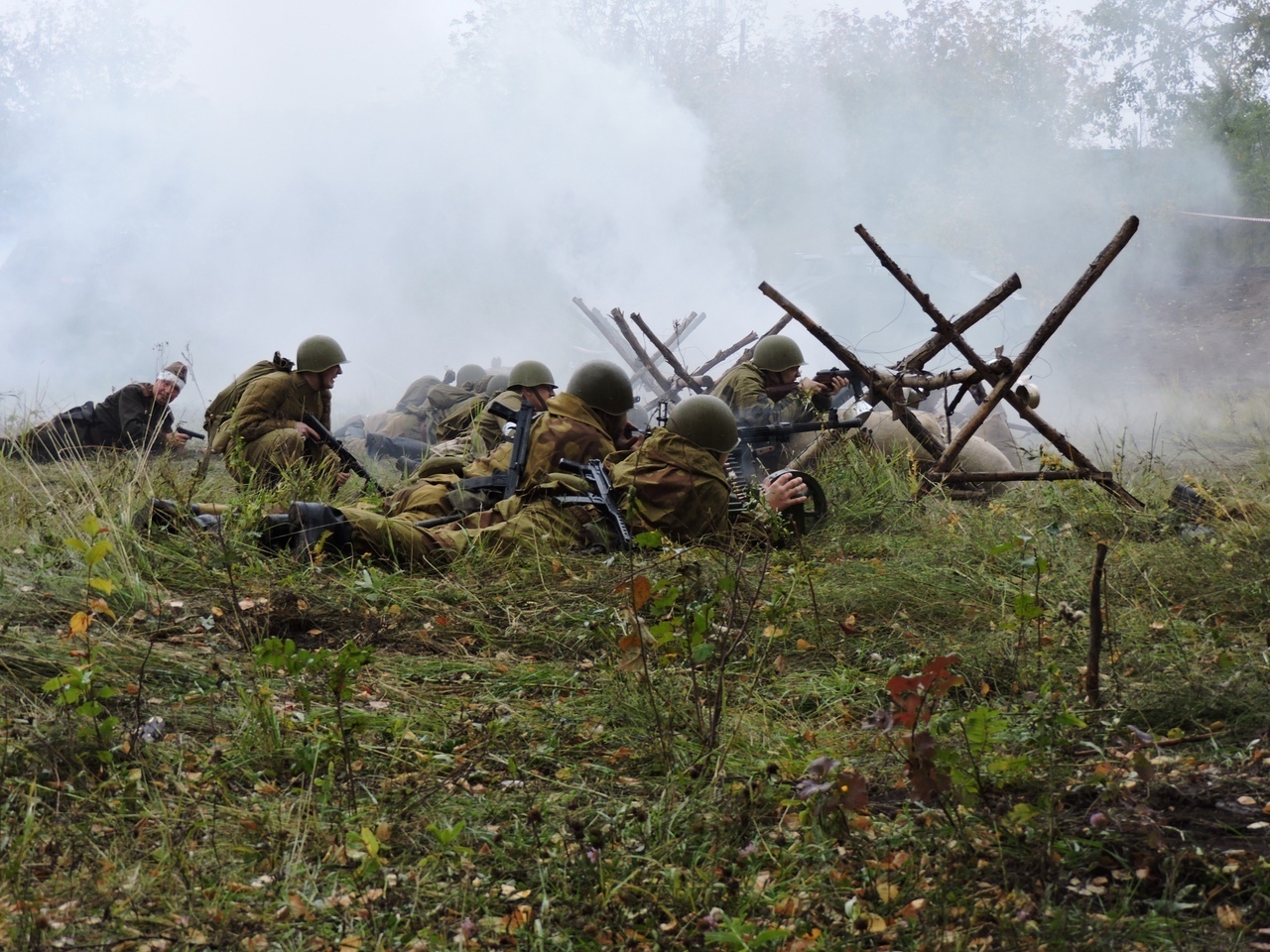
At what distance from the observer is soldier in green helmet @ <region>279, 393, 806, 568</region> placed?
5898 mm

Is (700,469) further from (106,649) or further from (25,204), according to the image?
(25,204)

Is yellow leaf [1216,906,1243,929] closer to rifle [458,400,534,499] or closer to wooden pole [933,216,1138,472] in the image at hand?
wooden pole [933,216,1138,472]

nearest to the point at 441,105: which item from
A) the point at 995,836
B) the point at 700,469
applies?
the point at 700,469

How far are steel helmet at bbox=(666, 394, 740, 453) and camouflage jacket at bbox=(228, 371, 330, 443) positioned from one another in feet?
12.1

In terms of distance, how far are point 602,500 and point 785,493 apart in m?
0.94

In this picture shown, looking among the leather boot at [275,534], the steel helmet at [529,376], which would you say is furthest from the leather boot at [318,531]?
the steel helmet at [529,376]

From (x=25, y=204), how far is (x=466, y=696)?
937 inches

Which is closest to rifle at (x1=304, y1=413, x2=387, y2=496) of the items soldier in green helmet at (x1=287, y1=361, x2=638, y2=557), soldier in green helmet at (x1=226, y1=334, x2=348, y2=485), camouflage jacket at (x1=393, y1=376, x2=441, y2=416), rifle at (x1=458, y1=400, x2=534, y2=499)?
soldier in green helmet at (x1=226, y1=334, x2=348, y2=485)

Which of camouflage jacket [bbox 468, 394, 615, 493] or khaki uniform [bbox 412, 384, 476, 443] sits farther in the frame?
khaki uniform [bbox 412, 384, 476, 443]

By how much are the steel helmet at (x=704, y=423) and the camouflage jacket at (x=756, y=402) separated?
2.84 metres

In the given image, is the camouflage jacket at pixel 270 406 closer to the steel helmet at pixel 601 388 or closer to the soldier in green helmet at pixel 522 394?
the soldier in green helmet at pixel 522 394

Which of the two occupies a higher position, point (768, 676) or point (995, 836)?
point (768, 676)

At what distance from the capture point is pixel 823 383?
8.91 metres

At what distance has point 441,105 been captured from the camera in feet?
89.1
